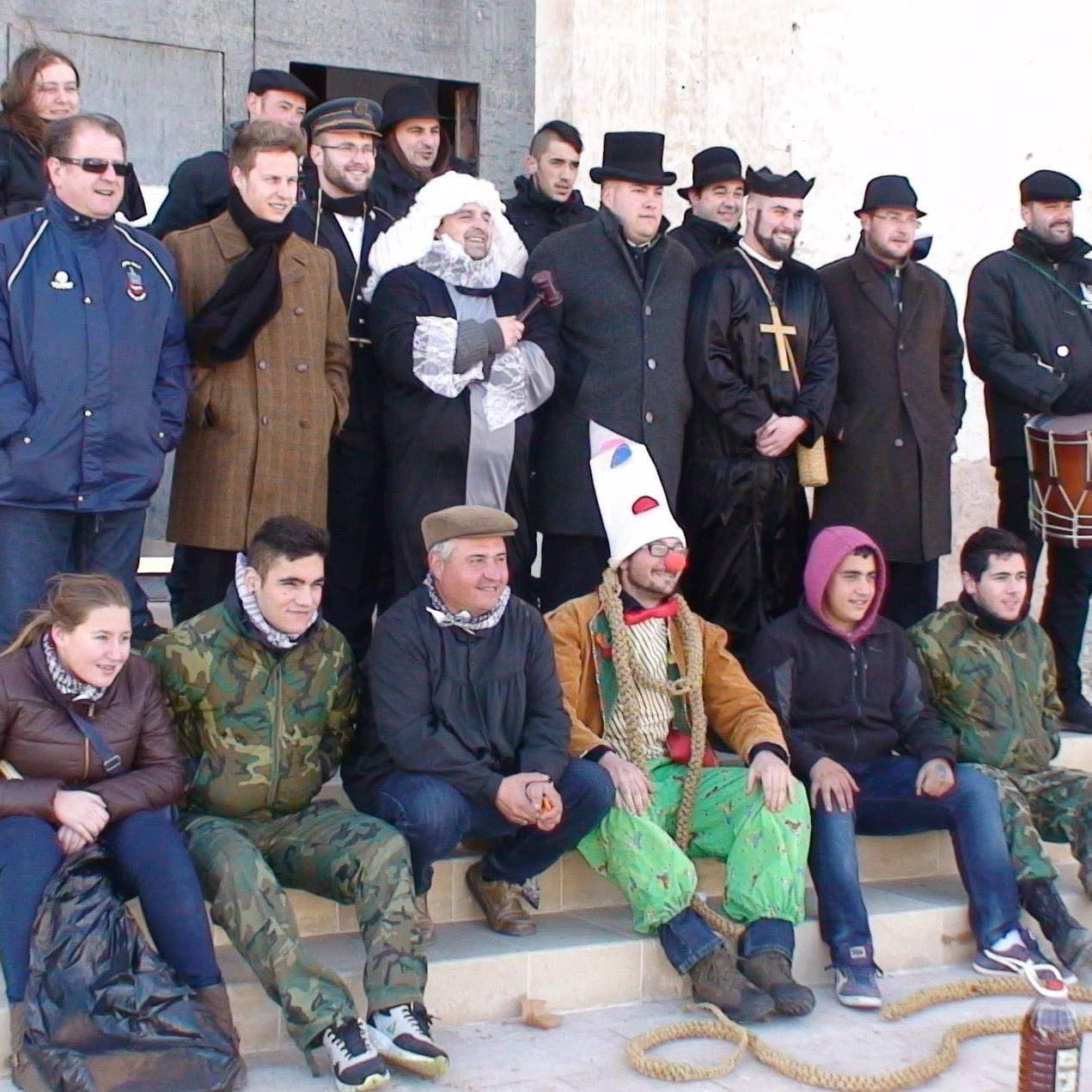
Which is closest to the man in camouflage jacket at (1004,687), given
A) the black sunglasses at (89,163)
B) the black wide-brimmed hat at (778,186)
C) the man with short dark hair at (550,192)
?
the black wide-brimmed hat at (778,186)

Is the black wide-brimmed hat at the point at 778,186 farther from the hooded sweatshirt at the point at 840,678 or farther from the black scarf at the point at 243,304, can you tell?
the black scarf at the point at 243,304

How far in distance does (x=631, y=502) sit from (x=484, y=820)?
1.08 meters

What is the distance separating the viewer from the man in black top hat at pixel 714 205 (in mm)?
6645

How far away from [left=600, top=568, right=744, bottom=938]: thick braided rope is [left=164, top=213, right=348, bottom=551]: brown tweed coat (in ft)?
3.09

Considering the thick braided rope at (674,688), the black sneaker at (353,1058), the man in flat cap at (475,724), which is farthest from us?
the thick braided rope at (674,688)

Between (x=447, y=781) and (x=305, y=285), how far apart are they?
1621 millimetres

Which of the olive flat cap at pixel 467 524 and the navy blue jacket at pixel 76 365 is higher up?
the navy blue jacket at pixel 76 365

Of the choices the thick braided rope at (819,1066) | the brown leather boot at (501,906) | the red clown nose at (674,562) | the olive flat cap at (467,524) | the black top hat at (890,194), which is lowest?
the thick braided rope at (819,1066)

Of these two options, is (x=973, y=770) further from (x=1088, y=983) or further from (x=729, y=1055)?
(x=729, y=1055)

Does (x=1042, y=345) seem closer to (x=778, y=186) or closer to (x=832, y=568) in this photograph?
(x=778, y=186)

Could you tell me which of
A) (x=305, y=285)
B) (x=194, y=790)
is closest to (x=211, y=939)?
(x=194, y=790)

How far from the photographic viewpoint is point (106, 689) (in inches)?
174

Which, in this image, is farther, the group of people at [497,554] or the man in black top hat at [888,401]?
the man in black top hat at [888,401]

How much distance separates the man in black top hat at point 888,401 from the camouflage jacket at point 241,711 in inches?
89.5
